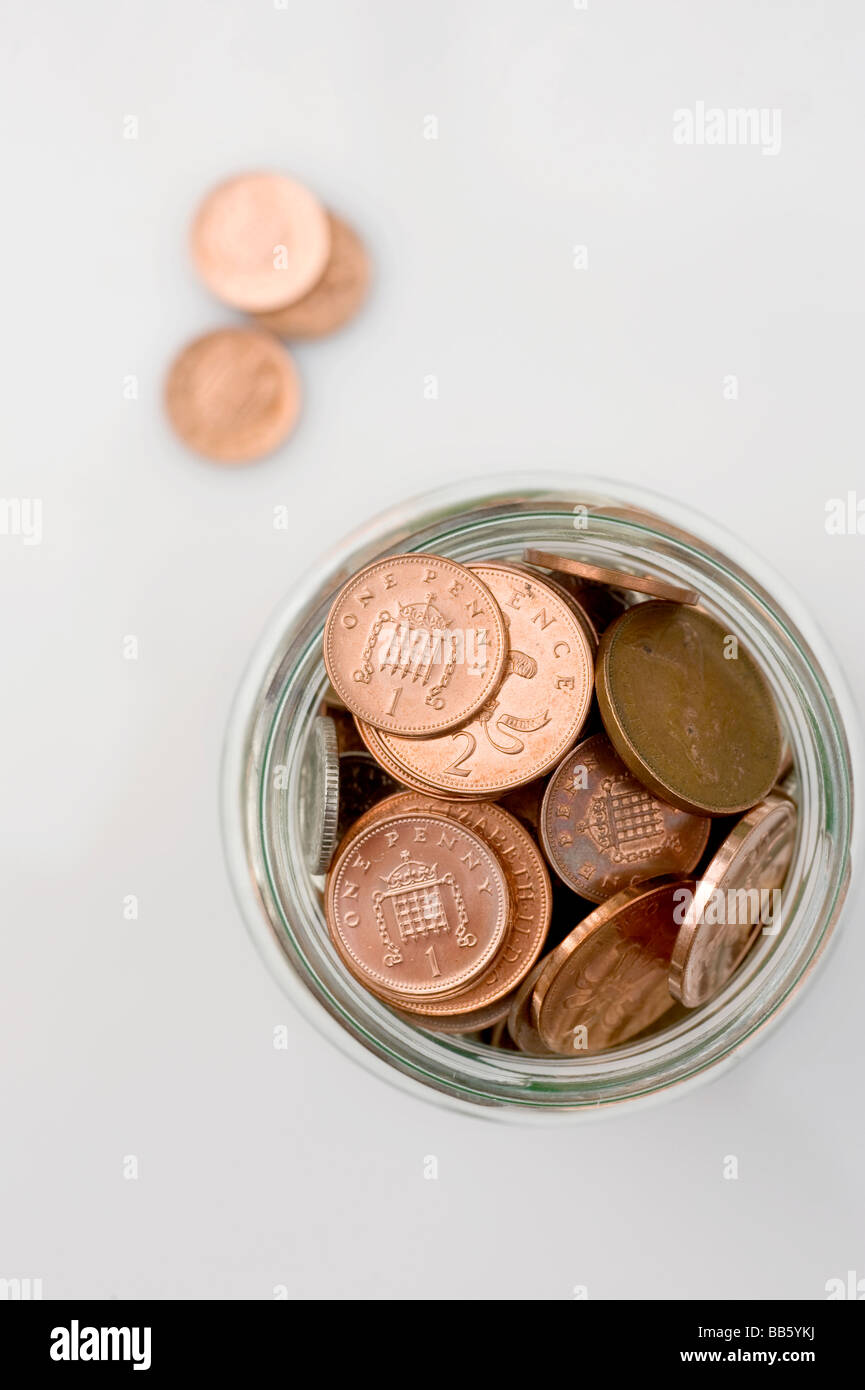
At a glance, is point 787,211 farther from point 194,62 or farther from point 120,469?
point 120,469

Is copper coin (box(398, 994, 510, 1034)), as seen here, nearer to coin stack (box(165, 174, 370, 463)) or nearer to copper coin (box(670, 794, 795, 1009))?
copper coin (box(670, 794, 795, 1009))

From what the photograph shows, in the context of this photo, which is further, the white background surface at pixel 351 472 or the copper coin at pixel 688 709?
the white background surface at pixel 351 472

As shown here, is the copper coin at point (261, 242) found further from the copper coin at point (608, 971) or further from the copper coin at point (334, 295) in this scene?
the copper coin at point (608, 971)

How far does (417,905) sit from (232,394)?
0.55 m

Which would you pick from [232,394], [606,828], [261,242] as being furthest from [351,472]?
[606,828]

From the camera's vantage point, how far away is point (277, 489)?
43.0 inches

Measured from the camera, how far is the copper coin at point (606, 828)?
0.86 m

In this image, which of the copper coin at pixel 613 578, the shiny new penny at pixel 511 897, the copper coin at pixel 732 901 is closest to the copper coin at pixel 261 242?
the copper coin at pixel 613 578

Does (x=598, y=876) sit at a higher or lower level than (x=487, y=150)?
lower

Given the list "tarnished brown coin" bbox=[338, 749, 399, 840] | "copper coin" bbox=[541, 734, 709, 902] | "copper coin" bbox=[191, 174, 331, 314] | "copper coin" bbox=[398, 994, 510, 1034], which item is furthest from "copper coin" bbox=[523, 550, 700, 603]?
"copper coin" bbox=[191, 174, 331, 314]

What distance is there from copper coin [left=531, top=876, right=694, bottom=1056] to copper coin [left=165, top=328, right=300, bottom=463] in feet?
1.90

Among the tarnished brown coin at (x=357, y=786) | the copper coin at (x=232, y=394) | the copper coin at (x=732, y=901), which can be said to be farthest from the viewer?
the copper coin at (x=232, y=394)

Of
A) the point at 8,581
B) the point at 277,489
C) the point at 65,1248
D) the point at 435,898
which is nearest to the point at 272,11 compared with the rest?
the point at 277,489

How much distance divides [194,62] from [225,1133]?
1.09 metres
